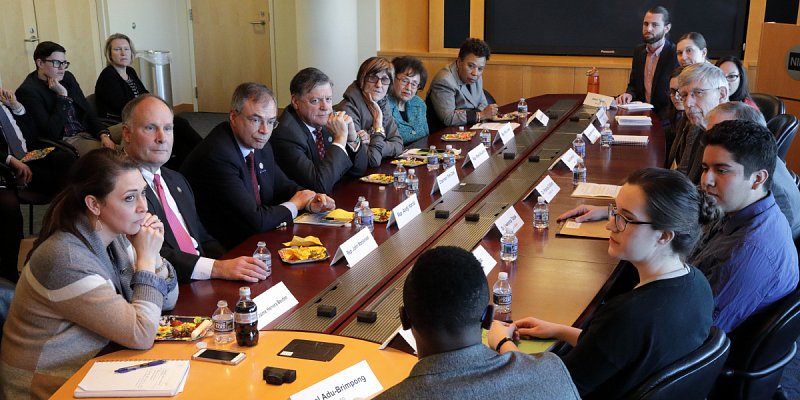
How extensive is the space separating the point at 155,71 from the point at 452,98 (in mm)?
4479

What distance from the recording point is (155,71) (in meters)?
9.03

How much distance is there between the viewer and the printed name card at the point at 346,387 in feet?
5.77

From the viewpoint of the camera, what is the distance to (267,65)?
32.3 ft

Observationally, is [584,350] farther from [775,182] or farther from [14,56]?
[14,56]

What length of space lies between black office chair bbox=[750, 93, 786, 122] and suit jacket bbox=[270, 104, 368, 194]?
289 centimetres

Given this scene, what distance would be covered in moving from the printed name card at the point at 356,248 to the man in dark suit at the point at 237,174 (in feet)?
1.66

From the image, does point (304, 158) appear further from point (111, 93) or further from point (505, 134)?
point (111, 93)

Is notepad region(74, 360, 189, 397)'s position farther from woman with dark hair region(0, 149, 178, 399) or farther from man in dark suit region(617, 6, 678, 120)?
man in dark suit region(617, 6, 678, 120)

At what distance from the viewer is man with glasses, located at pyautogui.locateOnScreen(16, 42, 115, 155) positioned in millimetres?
5410

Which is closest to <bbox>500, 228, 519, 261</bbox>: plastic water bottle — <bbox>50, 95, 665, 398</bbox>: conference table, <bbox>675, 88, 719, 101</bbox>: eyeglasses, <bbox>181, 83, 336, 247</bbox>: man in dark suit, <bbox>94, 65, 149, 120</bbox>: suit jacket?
<bbox>50, 95, 665, 398</bbox>: conference table

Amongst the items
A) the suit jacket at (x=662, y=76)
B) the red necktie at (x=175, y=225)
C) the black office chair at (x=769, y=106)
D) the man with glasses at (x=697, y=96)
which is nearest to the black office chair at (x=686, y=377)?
the red necktie at (x=175, y=225)

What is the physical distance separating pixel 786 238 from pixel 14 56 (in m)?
7.04

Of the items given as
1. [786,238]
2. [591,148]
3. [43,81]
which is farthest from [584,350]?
[43,81]

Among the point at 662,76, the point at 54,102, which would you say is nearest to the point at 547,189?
the point at 662,76
